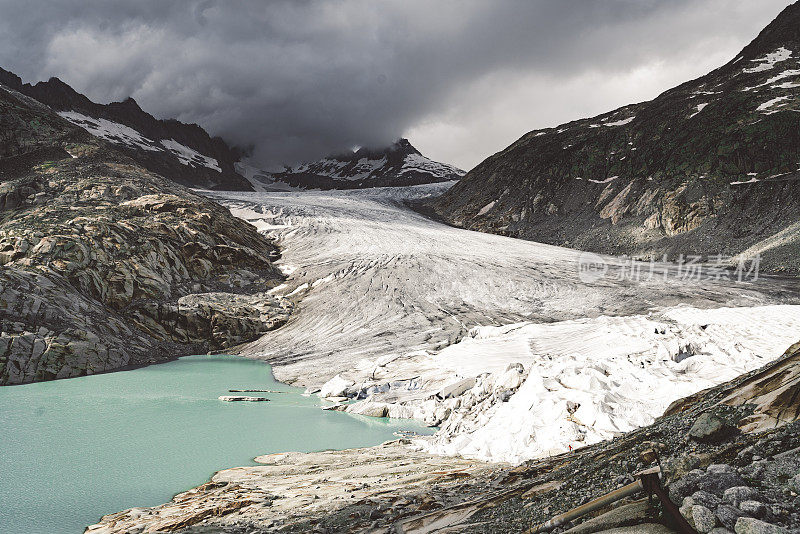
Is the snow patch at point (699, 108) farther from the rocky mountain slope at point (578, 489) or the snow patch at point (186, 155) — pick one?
the snow patch at point (186, 155)

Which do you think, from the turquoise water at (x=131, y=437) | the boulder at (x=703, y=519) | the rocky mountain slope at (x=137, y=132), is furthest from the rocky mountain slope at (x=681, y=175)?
the rocky mountain slope at (x=137, y=132)

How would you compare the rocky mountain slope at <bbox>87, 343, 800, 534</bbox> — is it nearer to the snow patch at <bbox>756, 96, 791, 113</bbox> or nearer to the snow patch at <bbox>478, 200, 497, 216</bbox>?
the snow patch at <bbox>756, 96, 791, 113</bbox>

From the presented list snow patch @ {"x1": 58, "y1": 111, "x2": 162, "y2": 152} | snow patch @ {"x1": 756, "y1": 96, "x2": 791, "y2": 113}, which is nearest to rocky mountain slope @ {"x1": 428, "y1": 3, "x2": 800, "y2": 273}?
snow patch @ {"x1": 756, "y1": 96, "x2": 791, "y2": 113}

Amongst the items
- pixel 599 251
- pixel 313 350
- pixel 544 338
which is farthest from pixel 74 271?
pixel 599 251

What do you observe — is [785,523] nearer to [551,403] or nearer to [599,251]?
[551,403]

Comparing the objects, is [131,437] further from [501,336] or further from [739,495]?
[501,336]

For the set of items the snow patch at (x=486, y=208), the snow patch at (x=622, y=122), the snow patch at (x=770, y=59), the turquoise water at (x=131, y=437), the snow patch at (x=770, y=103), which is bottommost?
the turquoise water at (x=131, y=437)
